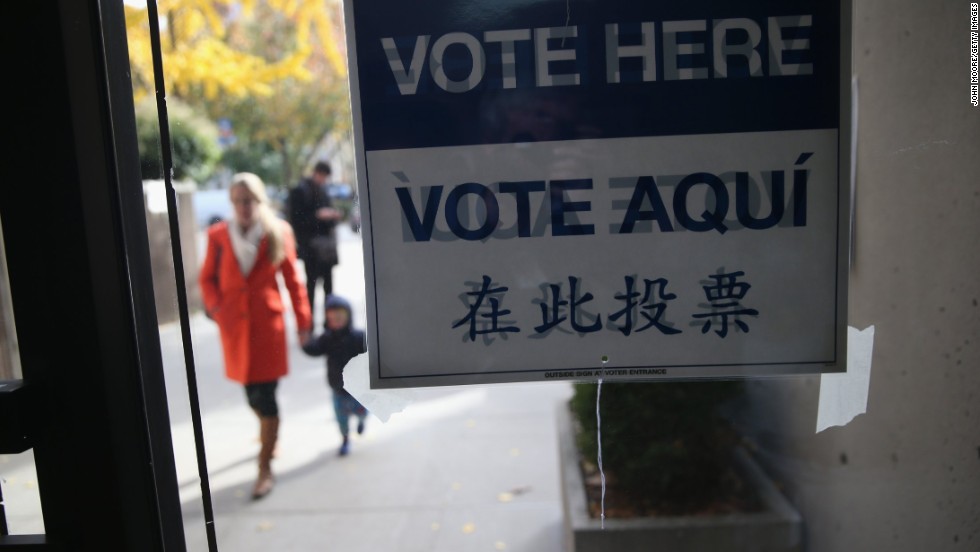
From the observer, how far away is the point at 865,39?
1554mm

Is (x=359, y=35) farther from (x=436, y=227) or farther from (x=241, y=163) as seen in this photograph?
(x=241, y=163)

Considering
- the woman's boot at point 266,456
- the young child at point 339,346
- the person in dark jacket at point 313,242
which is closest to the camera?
the young child at point 339,346

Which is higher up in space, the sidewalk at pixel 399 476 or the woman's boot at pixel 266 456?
the woman's boot at pixel 266 456

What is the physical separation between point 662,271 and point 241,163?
49.8 feet

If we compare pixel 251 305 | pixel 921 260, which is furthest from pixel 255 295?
pixel 921 260

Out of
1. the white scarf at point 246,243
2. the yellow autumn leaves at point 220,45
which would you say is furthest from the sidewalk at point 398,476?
the yellow autumn leaves at point 220,45

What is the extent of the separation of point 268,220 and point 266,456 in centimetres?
180

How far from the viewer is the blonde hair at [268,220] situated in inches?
92.9

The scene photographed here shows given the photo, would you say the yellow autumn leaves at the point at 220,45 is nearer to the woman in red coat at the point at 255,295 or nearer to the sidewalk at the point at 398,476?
the woman in red coat at the point at 255,295

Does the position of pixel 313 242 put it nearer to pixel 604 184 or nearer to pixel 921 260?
pixel 604 184

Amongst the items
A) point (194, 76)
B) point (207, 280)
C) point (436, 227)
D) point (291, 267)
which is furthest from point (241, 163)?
point (436, 227)

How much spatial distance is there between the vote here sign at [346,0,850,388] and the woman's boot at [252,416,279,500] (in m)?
2.90

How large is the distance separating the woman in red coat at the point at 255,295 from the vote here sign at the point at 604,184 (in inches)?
28.5

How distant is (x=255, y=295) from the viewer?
2543 millimetres
